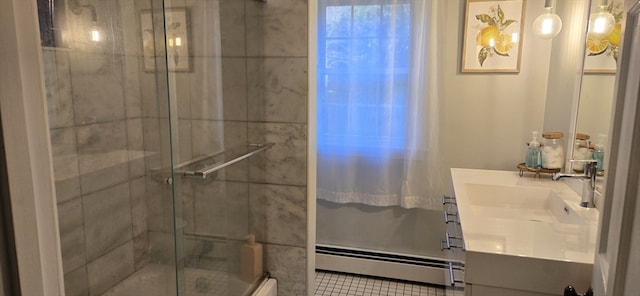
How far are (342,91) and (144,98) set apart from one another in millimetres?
1344

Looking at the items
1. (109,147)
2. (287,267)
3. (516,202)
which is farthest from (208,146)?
(516,202)

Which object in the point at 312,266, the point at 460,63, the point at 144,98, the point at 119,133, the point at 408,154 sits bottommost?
the point at 312,266

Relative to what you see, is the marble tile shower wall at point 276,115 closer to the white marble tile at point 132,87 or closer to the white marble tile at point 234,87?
the white marble tile at point 234,87

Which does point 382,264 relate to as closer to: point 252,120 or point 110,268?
point 252,120

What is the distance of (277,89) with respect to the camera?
1744mm

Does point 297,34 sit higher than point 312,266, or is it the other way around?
point 297,34

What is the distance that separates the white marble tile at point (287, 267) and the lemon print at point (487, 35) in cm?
181

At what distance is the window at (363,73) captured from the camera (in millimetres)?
2541

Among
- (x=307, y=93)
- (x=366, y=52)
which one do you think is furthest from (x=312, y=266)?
(x=366, y=52)

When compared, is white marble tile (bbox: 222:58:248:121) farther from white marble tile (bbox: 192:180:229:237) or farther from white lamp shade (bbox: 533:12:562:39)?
white lamp shade (bbox: 533:12:562:39)

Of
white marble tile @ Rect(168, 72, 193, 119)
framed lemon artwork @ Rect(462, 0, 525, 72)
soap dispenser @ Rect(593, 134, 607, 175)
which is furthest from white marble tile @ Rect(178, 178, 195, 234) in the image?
framed lemon artwork @ Rect(462, 0, 525, 72)

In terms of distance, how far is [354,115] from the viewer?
2.69m

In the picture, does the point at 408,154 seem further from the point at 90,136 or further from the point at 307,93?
the point at 90,136

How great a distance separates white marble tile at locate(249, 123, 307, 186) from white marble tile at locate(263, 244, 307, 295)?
1.11 ft
